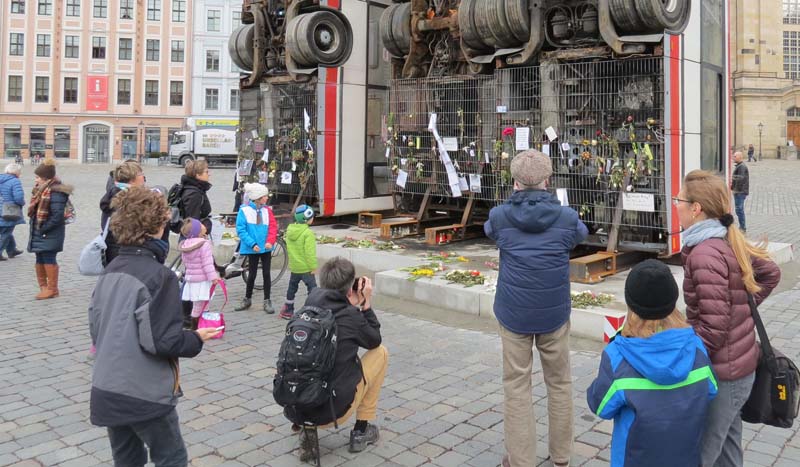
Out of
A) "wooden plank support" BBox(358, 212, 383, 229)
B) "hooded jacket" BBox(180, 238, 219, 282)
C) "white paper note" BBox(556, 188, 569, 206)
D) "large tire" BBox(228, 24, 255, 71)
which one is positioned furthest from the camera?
"large tire" BBox(228, 24, 255, 71)

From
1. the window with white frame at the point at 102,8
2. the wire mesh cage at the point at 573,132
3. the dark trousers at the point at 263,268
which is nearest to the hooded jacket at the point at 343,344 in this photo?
the dark trousers at the point at 263,268

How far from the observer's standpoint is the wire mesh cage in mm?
9078

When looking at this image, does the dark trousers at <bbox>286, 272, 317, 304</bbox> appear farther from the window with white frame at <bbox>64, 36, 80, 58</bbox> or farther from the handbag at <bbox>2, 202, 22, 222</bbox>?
the window with white frame at <bbox>64, 36, 80, 58</bbox>

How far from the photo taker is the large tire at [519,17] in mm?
10039

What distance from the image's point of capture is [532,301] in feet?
13.5

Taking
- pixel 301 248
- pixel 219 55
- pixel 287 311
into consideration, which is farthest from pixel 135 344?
pixel 219 55

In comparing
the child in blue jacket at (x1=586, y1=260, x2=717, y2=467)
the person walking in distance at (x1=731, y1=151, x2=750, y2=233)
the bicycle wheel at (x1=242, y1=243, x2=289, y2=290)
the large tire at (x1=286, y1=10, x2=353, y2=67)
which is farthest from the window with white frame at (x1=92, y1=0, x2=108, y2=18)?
the child in blue jacket at (x1=586, y1=260, x2=717, y2=467)

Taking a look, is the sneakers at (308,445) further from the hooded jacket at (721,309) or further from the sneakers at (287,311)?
the sneakers at (287,311)

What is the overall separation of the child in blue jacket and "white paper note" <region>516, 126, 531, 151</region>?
7388 millimetres

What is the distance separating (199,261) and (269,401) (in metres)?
2.28

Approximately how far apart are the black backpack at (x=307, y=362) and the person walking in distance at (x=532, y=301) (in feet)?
3.46

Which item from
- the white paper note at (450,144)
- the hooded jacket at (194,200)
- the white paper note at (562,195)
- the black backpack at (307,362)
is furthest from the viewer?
the white paper note at (450,144)

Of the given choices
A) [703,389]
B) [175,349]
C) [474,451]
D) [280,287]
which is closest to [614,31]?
[280,287]

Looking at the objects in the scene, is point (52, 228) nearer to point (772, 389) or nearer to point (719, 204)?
point (719, 204)
